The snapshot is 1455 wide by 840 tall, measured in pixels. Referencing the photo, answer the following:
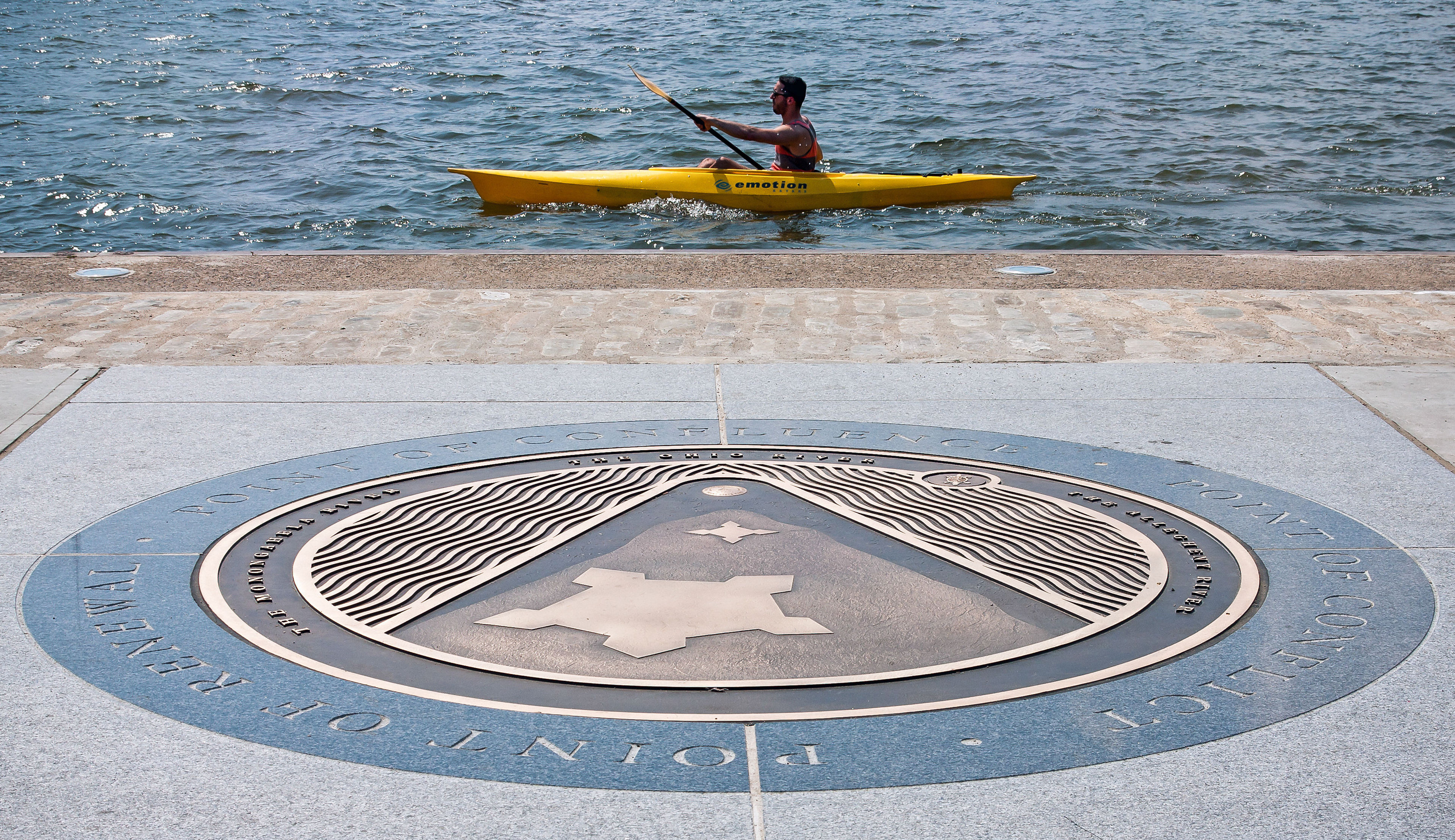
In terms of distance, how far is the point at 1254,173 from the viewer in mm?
17078

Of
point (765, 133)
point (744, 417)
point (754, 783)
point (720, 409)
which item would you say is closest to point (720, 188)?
point (765, 133)

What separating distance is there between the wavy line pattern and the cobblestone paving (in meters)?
1.78

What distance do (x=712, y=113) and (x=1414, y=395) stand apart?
1689 centimetres

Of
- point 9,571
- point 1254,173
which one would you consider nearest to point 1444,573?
point 9,571

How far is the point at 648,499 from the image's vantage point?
399 centimetres

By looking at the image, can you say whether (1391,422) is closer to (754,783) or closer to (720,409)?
(720,409)

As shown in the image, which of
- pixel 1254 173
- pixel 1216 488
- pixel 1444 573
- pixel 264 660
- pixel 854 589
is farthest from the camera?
pixel 1254 173

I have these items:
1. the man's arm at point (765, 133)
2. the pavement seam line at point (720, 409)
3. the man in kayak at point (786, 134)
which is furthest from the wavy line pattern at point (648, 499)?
the man's arm at point (765, 133)

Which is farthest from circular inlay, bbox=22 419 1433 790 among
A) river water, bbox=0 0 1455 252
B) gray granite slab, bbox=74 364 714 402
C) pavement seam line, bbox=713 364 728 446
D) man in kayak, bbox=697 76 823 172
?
man in kayak, bbox=697 76 823 172

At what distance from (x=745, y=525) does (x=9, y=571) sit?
2.06m

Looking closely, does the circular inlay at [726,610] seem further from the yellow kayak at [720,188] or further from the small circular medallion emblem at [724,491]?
the yellow kayak at [720,188]

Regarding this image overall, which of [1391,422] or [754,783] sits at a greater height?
[754,783]

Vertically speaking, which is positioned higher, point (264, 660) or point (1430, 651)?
point (264, 660)

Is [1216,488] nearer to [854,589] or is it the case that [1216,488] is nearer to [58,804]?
[854,589]
